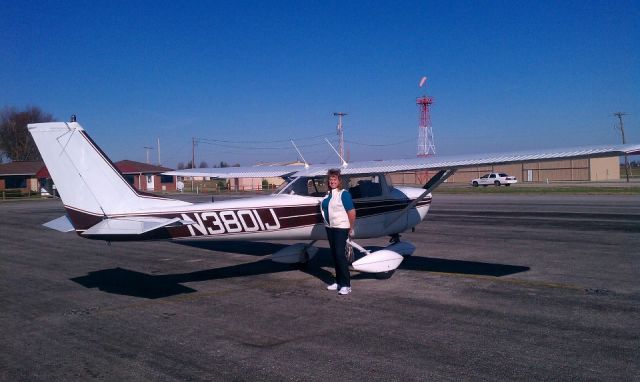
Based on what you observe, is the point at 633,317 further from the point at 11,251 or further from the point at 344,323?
the point at 11,251

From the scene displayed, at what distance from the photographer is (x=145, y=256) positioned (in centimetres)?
1184

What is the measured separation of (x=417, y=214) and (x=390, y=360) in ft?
18.1

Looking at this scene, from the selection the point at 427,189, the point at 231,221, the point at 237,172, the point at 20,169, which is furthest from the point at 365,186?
the point at 20,169

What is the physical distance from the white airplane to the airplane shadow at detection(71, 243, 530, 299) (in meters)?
0.43

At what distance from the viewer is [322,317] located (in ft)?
20.6

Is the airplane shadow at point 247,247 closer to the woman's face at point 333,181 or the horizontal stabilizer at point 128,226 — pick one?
the woman's face at point 333,181

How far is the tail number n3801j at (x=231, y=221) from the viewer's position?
7.72 meters

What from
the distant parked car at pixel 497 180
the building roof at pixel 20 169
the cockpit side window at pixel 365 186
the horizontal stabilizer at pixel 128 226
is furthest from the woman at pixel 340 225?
the building roof at pixel 20 169

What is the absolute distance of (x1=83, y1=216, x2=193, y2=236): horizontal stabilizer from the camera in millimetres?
6896

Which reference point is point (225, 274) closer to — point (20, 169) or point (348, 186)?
point (348, 186)

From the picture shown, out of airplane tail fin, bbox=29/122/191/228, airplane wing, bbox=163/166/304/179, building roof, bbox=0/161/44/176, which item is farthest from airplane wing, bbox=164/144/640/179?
building roof, bbox=0/161/44/176

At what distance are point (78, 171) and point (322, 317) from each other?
396 centimetres

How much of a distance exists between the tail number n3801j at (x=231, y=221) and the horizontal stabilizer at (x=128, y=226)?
47cm

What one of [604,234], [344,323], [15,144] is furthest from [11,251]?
[15,144]
